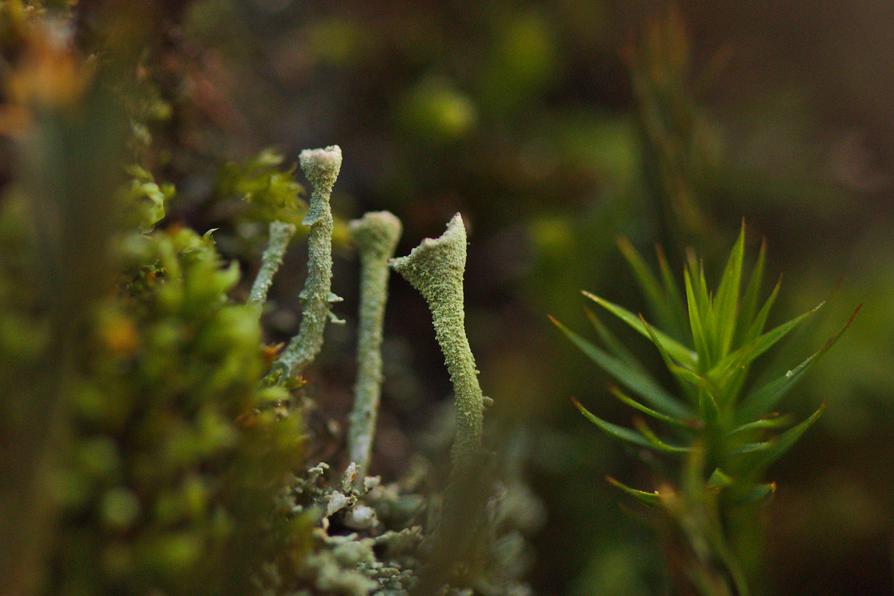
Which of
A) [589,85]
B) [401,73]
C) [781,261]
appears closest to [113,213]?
[401,73]

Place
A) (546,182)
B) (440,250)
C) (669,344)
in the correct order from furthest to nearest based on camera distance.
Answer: (546,182) → (669,344) → (440,250)

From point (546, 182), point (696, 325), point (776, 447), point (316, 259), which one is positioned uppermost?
point (546, 182)

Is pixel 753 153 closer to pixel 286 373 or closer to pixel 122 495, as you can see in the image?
pixel 286 373

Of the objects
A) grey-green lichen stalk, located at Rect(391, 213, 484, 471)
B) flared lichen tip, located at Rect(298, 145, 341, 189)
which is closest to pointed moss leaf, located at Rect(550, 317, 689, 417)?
grey-green lichen stalk, located at Rect(391, 213, 484, 471)

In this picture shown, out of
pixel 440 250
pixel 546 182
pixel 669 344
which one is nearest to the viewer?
pixel 440 250

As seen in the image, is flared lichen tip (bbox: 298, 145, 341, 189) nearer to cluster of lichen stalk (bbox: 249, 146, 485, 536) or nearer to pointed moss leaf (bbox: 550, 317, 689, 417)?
cluster of lichen stalk (bbox: 249, 146, 485, 536)

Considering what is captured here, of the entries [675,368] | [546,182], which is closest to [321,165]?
[675,368]

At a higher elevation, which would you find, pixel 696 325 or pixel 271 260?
pixel 271 260

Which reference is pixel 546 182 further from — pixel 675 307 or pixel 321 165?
pixel 321 165
